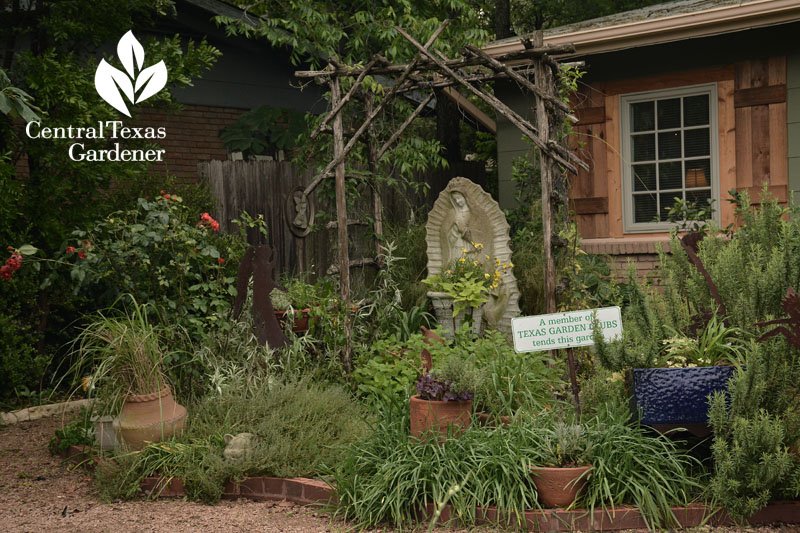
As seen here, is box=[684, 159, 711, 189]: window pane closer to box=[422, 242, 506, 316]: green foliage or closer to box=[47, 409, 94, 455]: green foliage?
box=[422, 242, 506, 316]: green foliage

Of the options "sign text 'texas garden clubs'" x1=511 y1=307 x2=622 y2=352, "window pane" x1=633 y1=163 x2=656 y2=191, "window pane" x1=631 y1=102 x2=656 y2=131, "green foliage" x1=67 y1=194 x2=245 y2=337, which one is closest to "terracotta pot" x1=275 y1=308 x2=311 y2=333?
"green foliage" x1=67 y1=194 x2=245 y2=337

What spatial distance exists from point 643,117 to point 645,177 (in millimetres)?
649

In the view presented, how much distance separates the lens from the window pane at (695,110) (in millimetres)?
8031

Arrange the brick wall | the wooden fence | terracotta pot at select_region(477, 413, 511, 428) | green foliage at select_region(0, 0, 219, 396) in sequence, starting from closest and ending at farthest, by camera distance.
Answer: terracotta pot at select_region(477, 413, 511, 428), green foliage at select_region(0, 0, 219, 396), the wooden fence, the brick wall

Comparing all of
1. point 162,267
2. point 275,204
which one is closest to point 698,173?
point 275,204

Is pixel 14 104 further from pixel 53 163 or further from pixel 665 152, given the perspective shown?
pixel 665 152

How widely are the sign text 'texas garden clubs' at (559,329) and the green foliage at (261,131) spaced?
22.0ft

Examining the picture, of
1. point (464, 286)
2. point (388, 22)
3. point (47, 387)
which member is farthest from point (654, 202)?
point (47, 387)

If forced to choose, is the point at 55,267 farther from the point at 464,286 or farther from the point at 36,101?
the point at 464,286

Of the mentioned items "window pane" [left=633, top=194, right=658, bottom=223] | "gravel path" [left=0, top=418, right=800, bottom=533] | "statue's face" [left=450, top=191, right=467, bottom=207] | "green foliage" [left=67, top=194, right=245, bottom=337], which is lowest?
"gravel path" [left=0, top=418, right=800, bottom=533]

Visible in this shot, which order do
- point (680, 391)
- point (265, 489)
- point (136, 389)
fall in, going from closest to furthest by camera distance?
point (680, 391) → point (265, 489) → point (136, 389)

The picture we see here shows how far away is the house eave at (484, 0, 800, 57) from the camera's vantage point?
7.02 m

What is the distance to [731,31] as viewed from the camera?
23.8ft

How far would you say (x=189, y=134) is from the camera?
992cm
